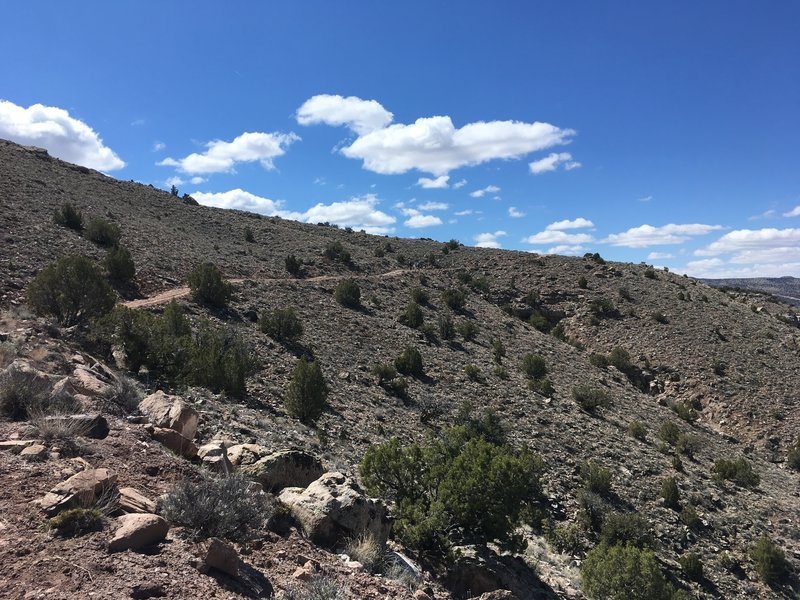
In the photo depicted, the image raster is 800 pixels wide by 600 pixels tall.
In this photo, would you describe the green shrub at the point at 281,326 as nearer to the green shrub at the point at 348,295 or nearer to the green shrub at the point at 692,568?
the green shrub at the point at 348,295

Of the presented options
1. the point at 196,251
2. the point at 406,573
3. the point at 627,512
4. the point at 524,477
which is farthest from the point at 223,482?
the point at 196,251

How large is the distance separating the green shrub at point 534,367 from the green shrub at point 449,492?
707 inches

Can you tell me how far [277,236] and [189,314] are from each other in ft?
84.3

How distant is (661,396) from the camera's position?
104ft

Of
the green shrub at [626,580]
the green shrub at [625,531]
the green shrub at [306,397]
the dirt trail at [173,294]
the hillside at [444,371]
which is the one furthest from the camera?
the dirt trail at [173,294]

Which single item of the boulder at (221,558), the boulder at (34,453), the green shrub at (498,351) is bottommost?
the green shrub at (498,351)

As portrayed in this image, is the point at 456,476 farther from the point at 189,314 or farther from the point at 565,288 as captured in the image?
the point at 565,288

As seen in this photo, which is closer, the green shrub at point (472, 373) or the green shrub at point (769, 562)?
the green shrub at point (769, 562)

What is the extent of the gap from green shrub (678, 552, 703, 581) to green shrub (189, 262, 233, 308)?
22412mm

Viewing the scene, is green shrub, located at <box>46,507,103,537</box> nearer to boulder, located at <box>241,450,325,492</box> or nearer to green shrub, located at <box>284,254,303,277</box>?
boulder, located at <box>241,450,325,492</box>

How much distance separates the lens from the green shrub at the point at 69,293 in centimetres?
1700

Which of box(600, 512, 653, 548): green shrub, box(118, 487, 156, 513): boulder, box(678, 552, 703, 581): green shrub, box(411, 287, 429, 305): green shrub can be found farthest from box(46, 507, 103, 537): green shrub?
box(411, 287, 429, 305): green shrub

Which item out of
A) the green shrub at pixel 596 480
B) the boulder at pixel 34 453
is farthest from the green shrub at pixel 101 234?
the green shrub at pixel 596 480

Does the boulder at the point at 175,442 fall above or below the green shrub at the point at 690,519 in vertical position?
above
